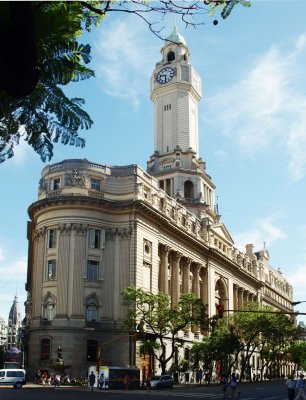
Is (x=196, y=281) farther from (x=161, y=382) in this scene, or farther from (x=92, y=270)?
(x=161, y=382)

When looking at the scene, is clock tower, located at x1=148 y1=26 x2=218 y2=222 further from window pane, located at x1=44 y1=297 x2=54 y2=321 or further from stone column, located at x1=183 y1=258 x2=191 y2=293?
window pane, located at x1=44 y1=297 x2=54 y2=321

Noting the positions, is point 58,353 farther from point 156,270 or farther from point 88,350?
point 156,270

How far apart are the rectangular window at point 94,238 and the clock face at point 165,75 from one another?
142ft

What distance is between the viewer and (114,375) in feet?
181

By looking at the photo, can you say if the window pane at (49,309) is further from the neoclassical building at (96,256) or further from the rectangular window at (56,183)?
the rectangular window at (56,183)

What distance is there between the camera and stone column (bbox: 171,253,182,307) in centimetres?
7650

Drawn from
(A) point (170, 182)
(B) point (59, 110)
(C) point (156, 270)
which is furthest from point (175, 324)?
(B) point (59, 110)

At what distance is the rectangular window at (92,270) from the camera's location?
65.0 m

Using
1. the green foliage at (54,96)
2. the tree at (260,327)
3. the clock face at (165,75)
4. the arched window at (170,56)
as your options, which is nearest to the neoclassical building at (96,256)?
the tree at (260,327)

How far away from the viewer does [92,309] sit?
6419 cm

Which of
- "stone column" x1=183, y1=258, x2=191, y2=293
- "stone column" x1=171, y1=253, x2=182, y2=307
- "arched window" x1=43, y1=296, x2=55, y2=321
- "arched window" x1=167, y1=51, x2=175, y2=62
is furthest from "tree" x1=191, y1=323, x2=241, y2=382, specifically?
"arched window" x1=167, y1=51, x2=175, y2=62

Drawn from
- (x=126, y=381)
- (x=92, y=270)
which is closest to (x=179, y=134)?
(x=92, y=270)

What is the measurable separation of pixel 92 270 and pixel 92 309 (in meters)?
4.50

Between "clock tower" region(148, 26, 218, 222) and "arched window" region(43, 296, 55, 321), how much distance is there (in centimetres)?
3470
